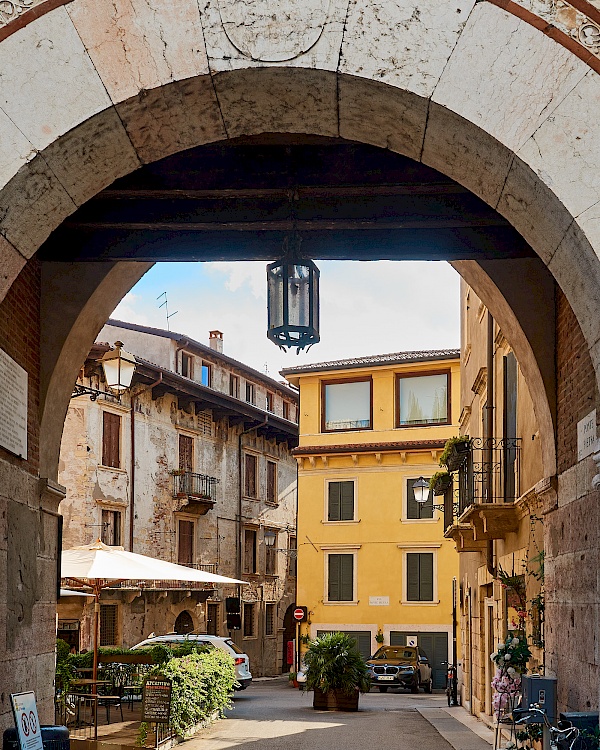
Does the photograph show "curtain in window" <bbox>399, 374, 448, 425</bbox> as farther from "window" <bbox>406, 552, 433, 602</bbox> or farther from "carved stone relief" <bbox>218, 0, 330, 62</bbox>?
"carved stone relief" <bbox>218, 0, 330, 62</bbox>

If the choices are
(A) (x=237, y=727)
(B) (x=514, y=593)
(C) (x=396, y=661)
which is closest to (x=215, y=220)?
(B) (x=514, y=593)

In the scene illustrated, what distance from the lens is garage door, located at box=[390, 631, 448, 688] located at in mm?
31312

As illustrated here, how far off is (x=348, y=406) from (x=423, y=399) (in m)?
2.47

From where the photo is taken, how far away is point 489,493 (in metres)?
14.9

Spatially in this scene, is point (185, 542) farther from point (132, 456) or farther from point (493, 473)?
point (493, 473)

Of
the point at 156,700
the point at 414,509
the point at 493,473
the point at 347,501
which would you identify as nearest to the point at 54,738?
the point at 156,700

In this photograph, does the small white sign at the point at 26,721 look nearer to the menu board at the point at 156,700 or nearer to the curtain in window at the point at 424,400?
the menu board at the point at 156,700

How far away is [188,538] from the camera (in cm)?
3222

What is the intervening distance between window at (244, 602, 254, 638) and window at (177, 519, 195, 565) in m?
3.82

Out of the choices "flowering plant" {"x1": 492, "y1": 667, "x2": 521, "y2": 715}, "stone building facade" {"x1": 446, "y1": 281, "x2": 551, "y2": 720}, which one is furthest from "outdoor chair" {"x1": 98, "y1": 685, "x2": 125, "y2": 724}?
"flowering plant" {"x1": 492, "y1": 667, "x2": 521, "y2": 715}

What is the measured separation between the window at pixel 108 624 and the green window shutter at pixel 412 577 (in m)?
9.68

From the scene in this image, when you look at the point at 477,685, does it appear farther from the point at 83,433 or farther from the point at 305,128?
the point at 305,128

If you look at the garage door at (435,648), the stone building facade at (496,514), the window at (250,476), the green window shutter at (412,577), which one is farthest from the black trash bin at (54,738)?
the window at (250,476)

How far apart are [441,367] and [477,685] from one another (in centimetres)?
1678
